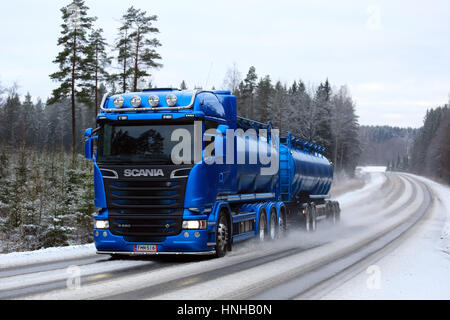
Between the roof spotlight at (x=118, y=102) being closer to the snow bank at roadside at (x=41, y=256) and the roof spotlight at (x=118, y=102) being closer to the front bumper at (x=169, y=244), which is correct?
the front bumper at (x=169, y=244)

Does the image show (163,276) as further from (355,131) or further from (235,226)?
(355,131)

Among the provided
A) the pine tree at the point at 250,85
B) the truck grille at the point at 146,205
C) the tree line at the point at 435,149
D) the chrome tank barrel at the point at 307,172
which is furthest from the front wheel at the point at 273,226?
the tree line at the point at 435,149

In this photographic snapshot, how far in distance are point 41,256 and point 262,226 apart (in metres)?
6.71

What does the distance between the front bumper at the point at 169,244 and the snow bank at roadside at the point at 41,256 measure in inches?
56.0

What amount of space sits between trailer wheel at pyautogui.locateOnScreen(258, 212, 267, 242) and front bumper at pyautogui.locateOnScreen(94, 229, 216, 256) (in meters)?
4.27

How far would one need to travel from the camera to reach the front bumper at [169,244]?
37.4ft

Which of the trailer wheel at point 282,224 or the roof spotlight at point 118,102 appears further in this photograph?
the trailer wheel at point 282,224

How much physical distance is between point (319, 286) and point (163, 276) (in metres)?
2.93

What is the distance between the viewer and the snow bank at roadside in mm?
11503

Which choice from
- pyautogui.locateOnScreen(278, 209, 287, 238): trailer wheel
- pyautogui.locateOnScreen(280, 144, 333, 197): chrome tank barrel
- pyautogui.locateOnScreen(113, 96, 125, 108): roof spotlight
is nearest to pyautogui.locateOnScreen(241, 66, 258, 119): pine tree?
pyautogui.locateOnScreen(280, 144, 333, 197): chrome tank barrel

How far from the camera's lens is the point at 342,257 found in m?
13.2

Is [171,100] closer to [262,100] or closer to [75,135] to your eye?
[75,135]

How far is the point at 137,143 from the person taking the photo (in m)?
11.5
